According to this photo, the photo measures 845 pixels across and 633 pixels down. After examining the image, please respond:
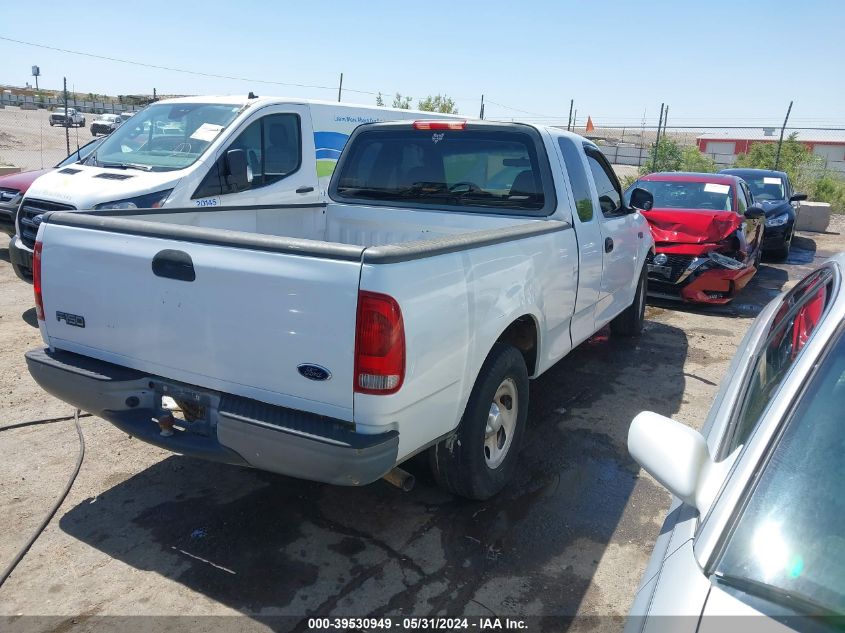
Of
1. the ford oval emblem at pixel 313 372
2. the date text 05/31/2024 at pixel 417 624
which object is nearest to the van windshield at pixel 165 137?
the ford oval emblem at pixel 313 372

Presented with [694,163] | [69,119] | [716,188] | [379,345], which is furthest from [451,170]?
[69,119]

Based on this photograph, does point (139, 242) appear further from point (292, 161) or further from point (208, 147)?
point (292, 161)

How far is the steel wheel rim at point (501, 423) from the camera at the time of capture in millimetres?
3654

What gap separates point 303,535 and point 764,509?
239 centimetres

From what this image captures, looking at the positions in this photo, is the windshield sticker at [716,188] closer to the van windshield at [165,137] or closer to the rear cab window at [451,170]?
the rear cab window at [451,170]

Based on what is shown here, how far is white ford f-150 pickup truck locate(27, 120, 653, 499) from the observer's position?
2.61 m

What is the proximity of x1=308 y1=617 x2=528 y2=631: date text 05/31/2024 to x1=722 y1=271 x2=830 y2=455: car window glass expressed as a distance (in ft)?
4.43

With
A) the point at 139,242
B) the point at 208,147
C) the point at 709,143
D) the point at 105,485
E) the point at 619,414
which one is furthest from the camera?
the point at 709,143

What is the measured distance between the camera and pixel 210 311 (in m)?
2.85

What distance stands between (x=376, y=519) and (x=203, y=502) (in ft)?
3.16

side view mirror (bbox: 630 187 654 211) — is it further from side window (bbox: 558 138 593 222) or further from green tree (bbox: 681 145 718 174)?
green tree (bbox: 681 145 718 174)

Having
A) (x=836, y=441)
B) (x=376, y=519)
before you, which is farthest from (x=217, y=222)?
(x=836, y=441)

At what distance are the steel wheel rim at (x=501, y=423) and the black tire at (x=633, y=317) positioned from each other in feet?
10.8

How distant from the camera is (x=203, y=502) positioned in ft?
12.0
